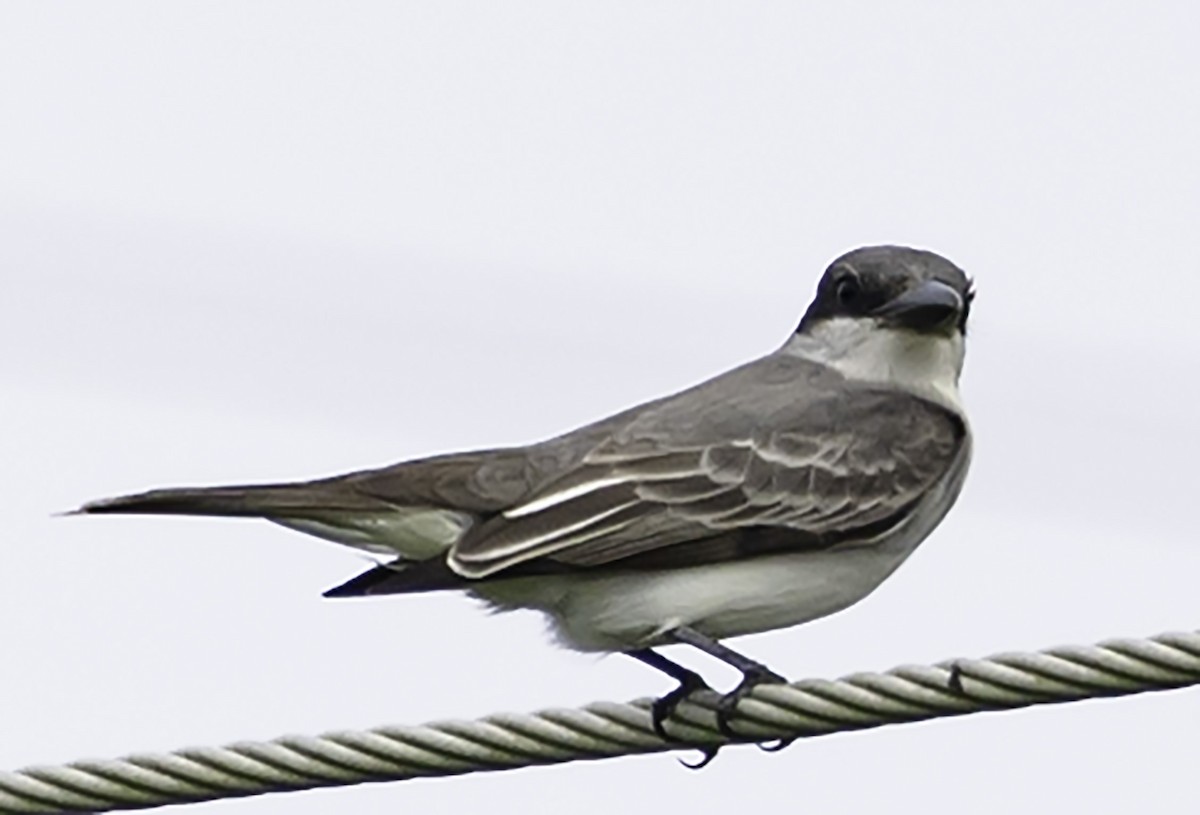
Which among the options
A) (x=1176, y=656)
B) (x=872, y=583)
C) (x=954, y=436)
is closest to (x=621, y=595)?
(x=872, y=583)

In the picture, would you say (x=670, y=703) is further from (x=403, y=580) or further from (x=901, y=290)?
(x=901, y=290)

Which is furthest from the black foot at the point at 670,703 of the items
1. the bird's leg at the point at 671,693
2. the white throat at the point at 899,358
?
the white throat at the point at 899,358

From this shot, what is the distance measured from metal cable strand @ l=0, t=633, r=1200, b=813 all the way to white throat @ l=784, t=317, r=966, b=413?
2.54 m

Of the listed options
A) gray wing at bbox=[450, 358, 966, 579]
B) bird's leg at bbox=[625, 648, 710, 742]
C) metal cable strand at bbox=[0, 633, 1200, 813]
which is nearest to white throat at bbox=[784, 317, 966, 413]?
gray wing at bbox=[450, 358, 966, 579]

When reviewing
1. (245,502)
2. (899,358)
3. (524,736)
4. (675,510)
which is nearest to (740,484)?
(675,510)

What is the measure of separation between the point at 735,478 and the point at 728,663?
872 millimetres

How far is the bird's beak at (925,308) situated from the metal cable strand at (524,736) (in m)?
2.51

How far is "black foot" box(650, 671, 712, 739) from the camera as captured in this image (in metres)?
7.14

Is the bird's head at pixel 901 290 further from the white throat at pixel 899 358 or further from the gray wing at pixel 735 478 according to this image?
the gray wing at pixel 735 478

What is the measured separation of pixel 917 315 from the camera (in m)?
9.04

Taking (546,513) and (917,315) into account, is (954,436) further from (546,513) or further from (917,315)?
(546,513)

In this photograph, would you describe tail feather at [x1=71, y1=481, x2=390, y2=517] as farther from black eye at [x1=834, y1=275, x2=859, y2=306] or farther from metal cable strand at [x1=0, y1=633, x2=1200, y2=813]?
black eye at [x1=834, y1=275, x2=859, y2=306]

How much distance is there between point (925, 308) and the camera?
8984 millimetres

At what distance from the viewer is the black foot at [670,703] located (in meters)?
7.14
